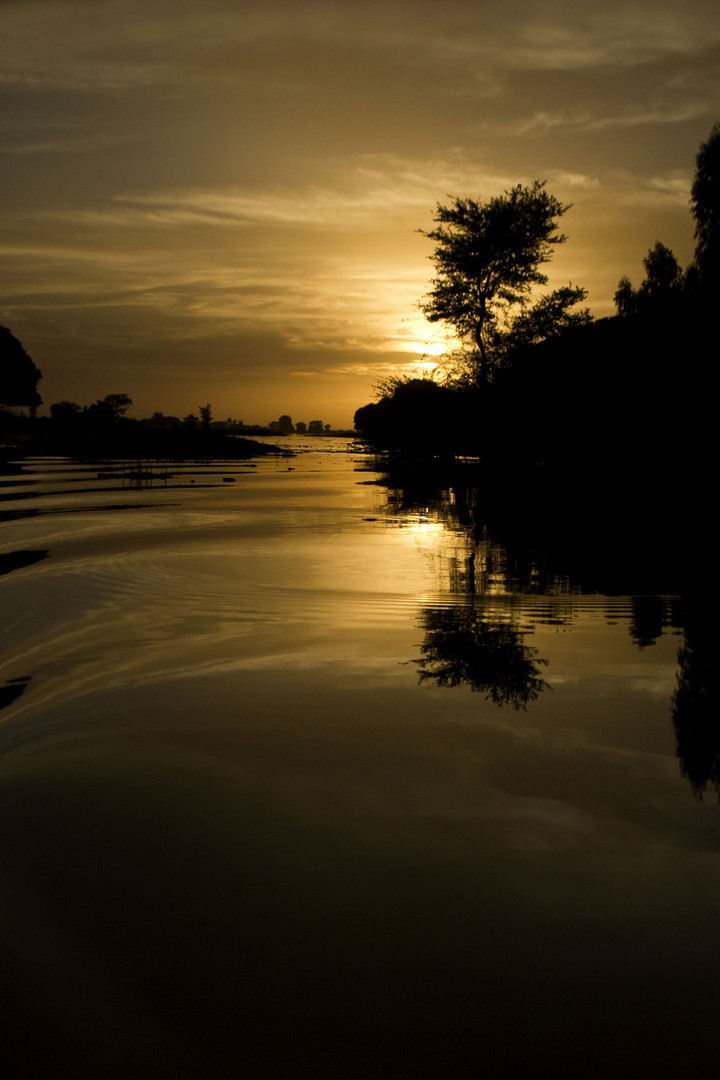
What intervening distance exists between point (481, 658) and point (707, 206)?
23483mm

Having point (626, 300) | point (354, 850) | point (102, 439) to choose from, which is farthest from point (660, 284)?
point (102, 439)

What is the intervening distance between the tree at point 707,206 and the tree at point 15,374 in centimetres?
6285

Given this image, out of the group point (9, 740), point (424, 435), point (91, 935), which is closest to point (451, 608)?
point (9, 740)

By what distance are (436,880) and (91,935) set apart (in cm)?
131

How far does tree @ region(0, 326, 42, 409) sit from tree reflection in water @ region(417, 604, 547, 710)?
240 feet

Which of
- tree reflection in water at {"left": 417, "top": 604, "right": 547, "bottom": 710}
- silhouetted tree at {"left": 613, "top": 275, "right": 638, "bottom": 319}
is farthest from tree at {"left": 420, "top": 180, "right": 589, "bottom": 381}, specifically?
tree reflection in water at {"left": 417, "top": 604, "right": 547, "bottom": 710}

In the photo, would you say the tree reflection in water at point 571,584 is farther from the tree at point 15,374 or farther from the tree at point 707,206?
the tree at point 15,374

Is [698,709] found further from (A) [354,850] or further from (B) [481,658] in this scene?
(A) [354,850]

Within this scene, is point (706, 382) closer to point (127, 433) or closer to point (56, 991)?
point (56, 991)

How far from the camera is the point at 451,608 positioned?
8.19 metres

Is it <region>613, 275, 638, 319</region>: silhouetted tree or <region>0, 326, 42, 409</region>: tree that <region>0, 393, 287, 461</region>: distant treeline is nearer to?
<region>0, 326, 42, 409</region>: tree

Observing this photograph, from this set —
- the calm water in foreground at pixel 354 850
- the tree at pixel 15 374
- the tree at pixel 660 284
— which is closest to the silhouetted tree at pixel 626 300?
the tree at pixel 660 284

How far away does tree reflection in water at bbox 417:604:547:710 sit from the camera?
5542 millimetres

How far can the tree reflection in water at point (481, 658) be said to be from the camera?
18.2 feet
